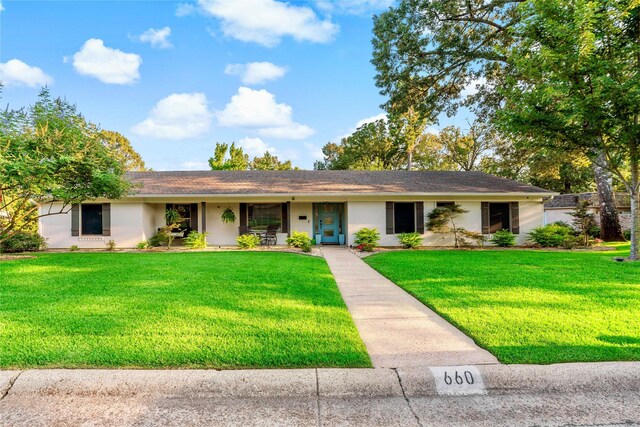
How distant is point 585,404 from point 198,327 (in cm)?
386

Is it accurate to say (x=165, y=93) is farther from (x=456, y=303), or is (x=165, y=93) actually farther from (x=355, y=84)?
(x=456, y=303)

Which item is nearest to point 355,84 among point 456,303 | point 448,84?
point 448,84

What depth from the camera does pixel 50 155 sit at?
6.84m

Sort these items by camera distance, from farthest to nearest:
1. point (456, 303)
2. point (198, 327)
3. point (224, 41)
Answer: point (224, 41)
point (456, 303)
point (198, 327)

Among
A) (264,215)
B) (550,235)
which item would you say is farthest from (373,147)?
(550,235)

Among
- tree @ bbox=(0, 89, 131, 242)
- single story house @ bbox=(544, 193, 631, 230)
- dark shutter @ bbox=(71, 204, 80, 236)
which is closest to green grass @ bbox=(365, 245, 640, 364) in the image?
tree @ bbox=(0, 89, 131, 242)

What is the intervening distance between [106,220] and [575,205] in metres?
28.6

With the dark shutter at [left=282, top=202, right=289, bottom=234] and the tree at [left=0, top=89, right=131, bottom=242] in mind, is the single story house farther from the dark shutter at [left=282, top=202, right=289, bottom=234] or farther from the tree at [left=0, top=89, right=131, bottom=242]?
the tree at [left=0, top=89, right=131, bottom=242]

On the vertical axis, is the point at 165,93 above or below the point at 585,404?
above

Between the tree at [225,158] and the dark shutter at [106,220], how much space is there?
11828 millimetres

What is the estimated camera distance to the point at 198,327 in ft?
13.2

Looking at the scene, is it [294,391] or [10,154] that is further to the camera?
[10,154]

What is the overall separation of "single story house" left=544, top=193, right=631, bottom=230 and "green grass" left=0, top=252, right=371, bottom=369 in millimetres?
21177

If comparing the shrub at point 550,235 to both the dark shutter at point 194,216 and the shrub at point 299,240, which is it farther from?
the dark shutter at point 194,216
